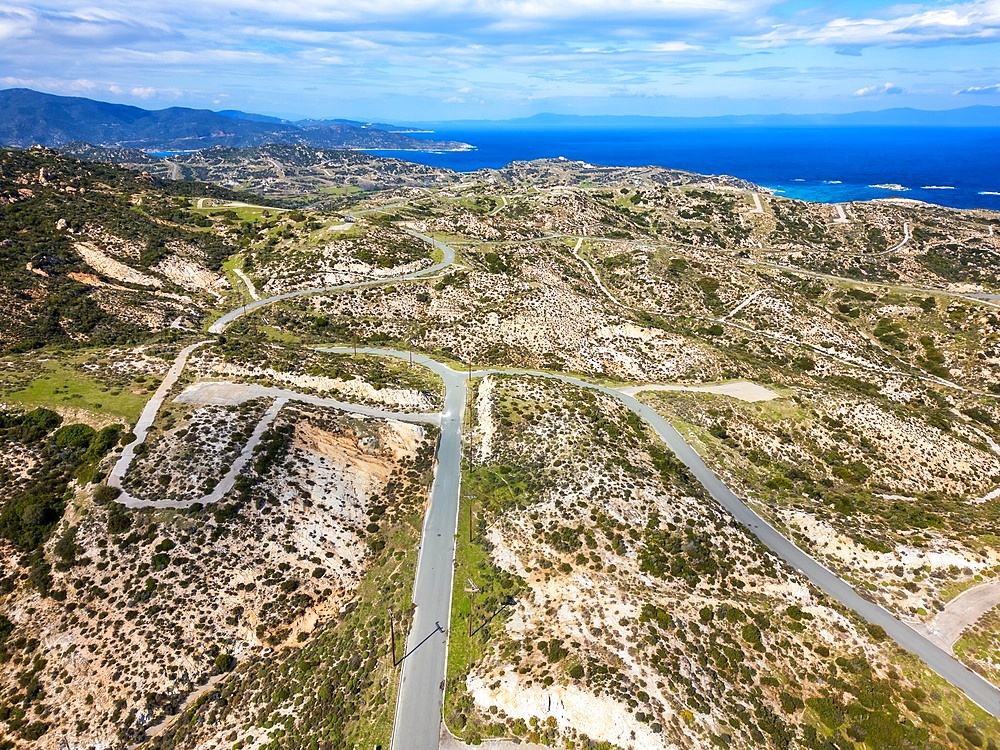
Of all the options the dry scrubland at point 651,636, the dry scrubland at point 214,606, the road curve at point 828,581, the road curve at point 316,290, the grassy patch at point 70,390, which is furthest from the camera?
the road curve at point 316,290

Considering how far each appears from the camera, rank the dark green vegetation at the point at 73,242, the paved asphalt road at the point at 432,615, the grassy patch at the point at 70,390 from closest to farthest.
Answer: the paved asphalt road at the point at 432,615 → the grassy patch at the point at 70,390 → the dark green vegetation at the point at 73,242

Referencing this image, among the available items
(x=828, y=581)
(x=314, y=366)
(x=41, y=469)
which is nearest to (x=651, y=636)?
(x=828, y=581)

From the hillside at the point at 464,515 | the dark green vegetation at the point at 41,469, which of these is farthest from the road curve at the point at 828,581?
the dark green vegetation at the point at 41,469

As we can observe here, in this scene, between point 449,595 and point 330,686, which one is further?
point 449,595

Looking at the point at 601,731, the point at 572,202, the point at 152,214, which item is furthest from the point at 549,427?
the point at 572,202

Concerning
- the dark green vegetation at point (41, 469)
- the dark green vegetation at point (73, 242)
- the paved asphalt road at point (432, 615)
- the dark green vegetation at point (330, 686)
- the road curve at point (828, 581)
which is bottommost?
the dark green vegetation at point (330, 686)

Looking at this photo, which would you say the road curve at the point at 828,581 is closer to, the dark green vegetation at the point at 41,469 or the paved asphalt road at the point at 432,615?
the paved asphalt road at the point at 432,615

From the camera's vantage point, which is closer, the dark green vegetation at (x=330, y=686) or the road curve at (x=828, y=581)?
the dark green vegetation at (x=330, y=686)

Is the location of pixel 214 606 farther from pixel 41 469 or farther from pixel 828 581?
pixel 828 581
